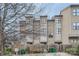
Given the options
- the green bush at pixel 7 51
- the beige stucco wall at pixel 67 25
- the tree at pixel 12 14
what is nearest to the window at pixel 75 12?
the beige stucco wall at pixel 67 25

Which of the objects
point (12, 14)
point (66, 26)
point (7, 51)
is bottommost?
point (7, 51)

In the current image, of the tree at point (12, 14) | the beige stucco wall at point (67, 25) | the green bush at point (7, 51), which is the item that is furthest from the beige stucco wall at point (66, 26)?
the green bush at point (7, 51)

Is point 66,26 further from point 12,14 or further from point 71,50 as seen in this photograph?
point 12,14

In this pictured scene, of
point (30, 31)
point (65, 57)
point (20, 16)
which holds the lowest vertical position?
point (65, 57)

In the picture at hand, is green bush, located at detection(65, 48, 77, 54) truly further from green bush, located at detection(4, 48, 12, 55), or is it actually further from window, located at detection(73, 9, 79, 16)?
green bush, located at detection(4, 48, 12, 55)

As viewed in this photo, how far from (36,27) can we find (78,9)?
0.43 m

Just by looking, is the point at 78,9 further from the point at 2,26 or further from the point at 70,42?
the point at 2,26

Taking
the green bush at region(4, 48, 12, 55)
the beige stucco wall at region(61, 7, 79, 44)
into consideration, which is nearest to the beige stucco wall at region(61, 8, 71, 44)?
the beige stucco wall at region(61, 7, 79, 44)

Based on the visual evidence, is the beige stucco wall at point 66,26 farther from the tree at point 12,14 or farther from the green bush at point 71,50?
the tree at point 12,14

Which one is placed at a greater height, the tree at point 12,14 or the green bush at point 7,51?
the tree at point 12,14

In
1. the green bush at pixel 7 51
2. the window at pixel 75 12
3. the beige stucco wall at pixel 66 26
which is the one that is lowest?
the green bush at pixel 7 51

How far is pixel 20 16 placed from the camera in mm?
1729

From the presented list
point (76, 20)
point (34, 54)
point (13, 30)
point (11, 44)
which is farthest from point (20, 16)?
point (76, 20)

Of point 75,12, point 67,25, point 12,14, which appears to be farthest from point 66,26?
point 12,14
